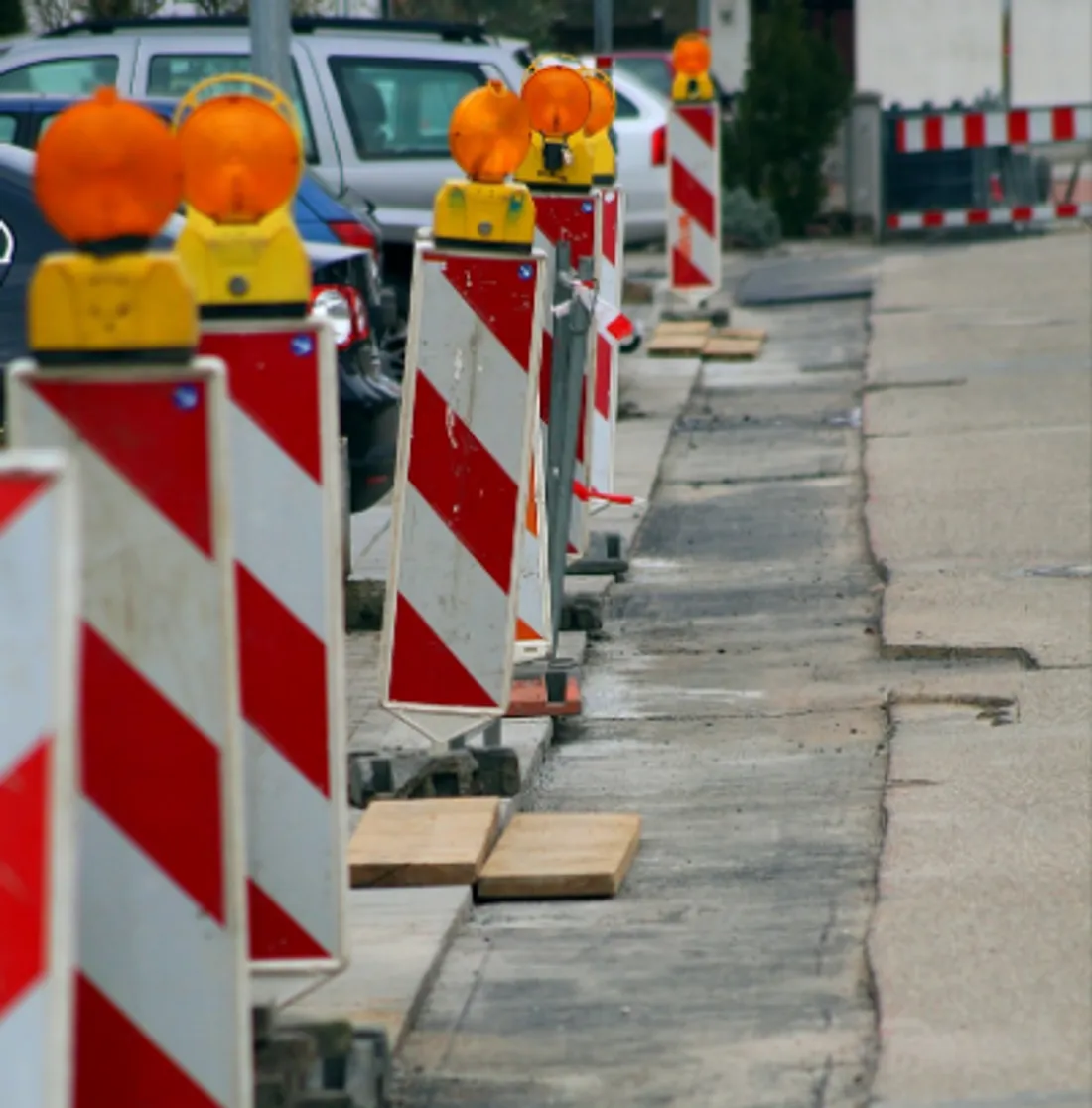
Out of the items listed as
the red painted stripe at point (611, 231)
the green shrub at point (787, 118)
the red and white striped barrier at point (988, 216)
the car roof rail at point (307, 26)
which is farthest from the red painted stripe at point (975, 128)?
the red painted stripe at point (611, 231)

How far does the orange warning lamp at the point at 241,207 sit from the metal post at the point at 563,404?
10.1 feet

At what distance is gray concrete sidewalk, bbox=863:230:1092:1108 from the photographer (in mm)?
5074

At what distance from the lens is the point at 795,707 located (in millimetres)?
8242

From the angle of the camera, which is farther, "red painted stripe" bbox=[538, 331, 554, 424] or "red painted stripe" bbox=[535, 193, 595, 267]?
"red painted stripe" bbox=[535, 193, 595, 267]

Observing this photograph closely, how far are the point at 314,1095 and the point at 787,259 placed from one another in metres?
21.7

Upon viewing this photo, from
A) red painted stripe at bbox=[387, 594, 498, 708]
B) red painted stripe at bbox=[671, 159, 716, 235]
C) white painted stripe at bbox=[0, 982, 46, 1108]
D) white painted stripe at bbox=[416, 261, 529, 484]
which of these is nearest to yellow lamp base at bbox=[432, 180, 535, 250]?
white painted stripe at bbox=[416, 261, 529, 484]

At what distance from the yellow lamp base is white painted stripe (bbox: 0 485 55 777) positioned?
3.75 metres

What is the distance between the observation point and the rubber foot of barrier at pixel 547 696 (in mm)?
8086

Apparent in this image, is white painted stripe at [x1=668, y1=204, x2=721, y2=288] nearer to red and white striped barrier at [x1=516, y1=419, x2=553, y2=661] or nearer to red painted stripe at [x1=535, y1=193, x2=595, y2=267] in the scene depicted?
red painted stripe at [x1=535, y1=193, x2=595, y2=267]

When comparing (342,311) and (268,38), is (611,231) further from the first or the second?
(268,38)

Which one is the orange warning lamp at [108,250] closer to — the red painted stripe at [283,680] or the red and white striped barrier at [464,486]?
the red painted stripe at [283,680]

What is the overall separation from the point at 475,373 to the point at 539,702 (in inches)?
61.1

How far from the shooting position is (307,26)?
53.5 feet

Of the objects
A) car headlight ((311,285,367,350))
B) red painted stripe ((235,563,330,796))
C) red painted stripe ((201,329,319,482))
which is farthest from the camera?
car headlight ((311,285,367,350))
